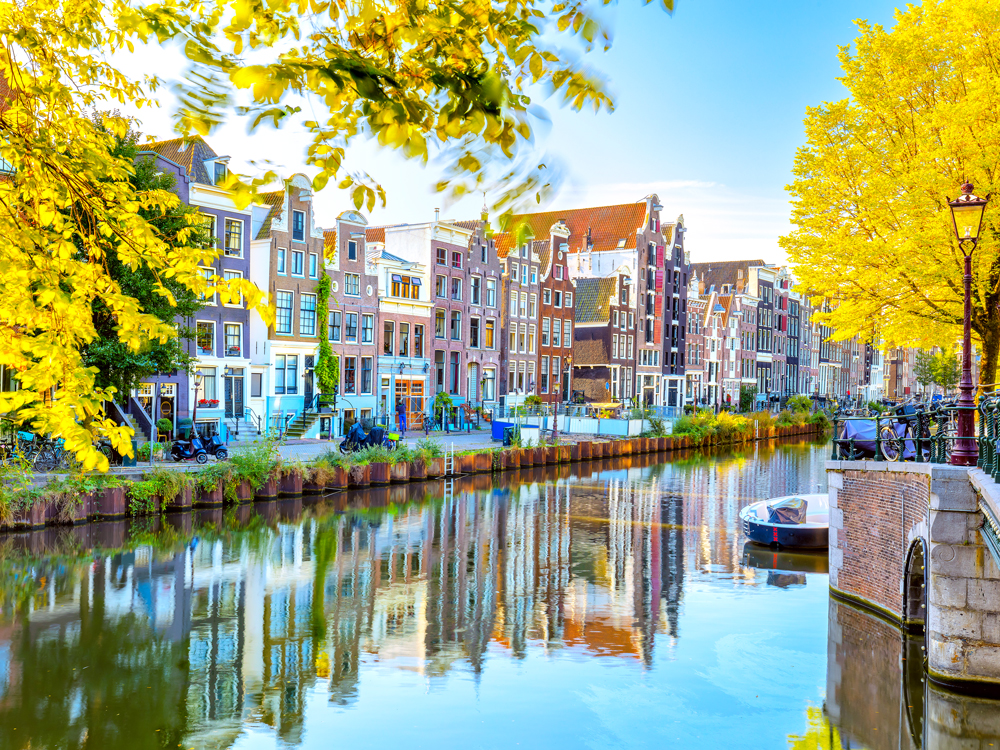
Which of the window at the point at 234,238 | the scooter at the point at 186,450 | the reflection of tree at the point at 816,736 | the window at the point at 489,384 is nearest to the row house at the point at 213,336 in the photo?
the window at the point at 234,238

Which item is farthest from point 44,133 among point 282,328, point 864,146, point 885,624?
point 282,328

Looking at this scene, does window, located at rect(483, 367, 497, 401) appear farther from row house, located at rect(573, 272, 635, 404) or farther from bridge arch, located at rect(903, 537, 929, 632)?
bridge arch, located at rect(903, 537, 929, 632)

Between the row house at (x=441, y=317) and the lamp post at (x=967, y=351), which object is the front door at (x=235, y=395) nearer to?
the row house at (x=441, y=317)

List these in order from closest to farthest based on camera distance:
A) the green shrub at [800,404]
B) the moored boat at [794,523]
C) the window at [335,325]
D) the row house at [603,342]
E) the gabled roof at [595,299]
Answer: the moored boat at [794,523] → the window at [335,325] → the row house at [603,342] → the gabled roof at [595,299] → the green shrub at [800,404]

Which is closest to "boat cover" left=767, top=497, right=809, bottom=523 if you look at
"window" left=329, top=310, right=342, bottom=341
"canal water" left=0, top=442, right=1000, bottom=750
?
"canal water" left=0, top=442, right=1000, bottom=750

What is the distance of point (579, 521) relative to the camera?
29.0 meters

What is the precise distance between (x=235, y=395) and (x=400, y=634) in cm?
2877

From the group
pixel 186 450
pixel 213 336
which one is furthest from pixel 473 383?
pixel 186 450

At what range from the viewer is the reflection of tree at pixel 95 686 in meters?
11.7

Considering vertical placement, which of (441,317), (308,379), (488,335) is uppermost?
(441,317)

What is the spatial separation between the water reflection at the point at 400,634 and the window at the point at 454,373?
28.9 m

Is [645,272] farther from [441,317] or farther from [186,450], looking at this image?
[186,450]

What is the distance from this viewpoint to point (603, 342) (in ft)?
235

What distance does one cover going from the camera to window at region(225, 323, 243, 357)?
1660 inches
